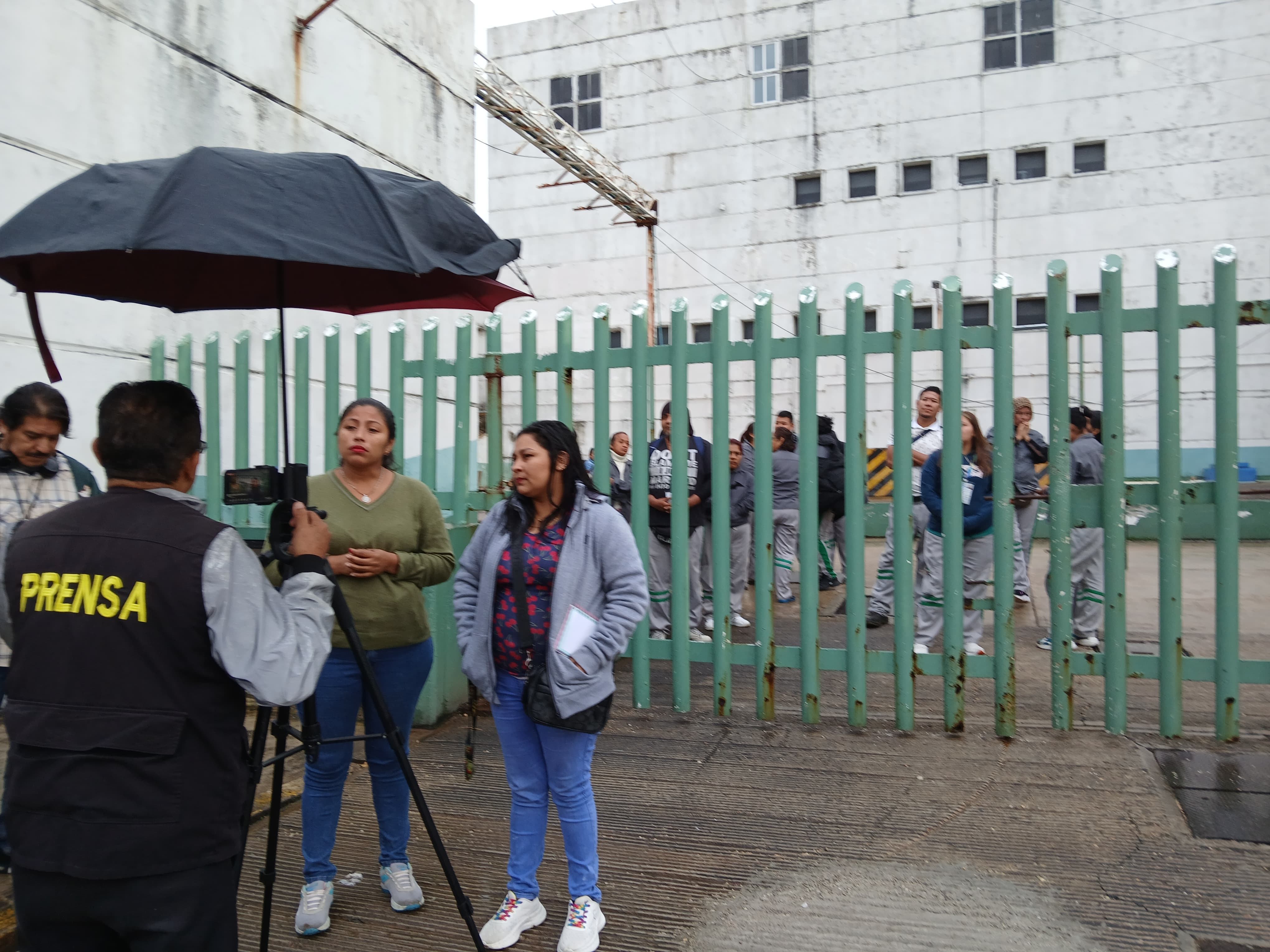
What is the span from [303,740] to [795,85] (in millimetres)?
21133

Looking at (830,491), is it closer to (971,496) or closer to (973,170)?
(971,496)

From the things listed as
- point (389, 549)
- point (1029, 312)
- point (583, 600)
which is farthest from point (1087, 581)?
point (1029, 312)

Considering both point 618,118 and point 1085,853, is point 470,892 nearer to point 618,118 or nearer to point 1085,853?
point 1085,853

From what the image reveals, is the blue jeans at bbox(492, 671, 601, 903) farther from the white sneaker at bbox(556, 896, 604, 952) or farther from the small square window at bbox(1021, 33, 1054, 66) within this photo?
the small square window at bbox(1021, 33, 1054, 66)

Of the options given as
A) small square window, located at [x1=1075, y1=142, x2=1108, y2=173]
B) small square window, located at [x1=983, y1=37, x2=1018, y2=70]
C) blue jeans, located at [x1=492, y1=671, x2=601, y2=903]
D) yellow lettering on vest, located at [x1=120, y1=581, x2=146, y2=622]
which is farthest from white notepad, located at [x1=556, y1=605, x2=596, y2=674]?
small square window, located at [x1=983, y1=37, x2=1018, y2=70]

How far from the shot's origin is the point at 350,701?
3.25 metres

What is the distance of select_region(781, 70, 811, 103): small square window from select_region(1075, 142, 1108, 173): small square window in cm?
581

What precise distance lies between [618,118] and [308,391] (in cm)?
1856

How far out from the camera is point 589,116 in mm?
23156

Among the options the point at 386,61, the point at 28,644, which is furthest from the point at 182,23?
the point at 28,644

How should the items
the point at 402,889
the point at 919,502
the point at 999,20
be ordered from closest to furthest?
1. the point at 402,889
2. the point at 919,502
3. the point at 999,20

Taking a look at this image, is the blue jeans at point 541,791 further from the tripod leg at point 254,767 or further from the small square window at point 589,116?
the small square window at point 589,116

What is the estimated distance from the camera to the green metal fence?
14.9ft

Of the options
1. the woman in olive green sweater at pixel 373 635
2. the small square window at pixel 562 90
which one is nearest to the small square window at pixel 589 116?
the small square window at pixel 562 90
